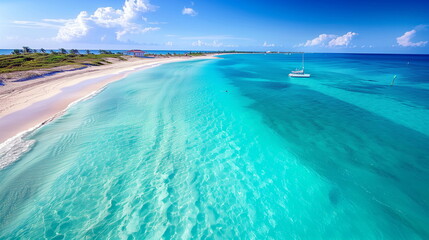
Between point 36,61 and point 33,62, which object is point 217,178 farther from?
point 36,61

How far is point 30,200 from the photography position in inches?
304

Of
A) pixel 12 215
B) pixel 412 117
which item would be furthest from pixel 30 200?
pixel 412 117

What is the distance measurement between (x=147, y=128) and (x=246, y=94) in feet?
54.5

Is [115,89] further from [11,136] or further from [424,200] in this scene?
[424,200]

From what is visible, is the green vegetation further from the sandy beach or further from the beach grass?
the sandy beach

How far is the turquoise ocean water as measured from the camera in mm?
6836

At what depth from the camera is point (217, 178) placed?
922 cm

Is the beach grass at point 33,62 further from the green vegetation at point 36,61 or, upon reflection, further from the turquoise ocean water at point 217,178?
the turquoise ocean water at point 217,178

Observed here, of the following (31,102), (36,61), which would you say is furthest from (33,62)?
(31,102)

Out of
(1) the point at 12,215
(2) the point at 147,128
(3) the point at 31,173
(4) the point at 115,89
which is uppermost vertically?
(4) the point at 115,89

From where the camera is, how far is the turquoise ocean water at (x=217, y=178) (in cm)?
684

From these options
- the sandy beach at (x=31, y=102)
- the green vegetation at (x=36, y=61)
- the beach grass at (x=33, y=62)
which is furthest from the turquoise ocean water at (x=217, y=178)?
the green vegetation at (x=36, y=61)

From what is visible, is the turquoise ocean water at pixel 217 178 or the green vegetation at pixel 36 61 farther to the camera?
the green vegetation at pixel 36 61

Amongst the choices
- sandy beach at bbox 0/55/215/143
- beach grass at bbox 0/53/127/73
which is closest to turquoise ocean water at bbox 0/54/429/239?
sandy beach at bbox 0/55/215/143
